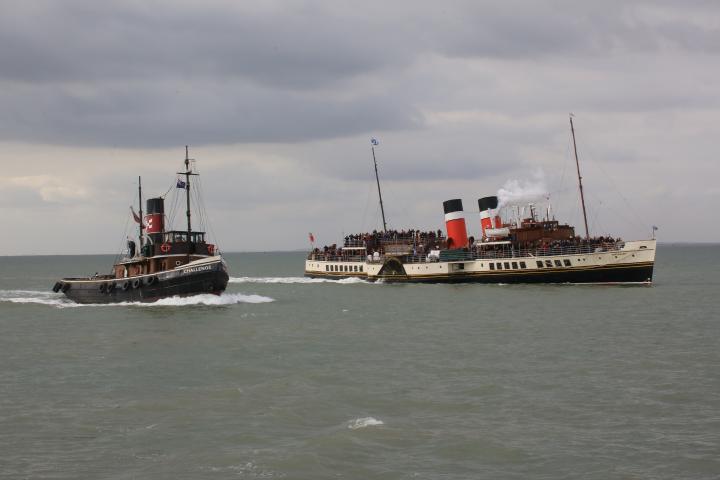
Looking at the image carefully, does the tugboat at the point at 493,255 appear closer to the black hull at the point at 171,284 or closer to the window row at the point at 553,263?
the window row at the point at 553,263

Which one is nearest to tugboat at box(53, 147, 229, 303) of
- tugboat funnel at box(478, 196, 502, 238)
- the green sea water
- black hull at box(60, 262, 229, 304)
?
black hull at box(60, 262, 229, 304)

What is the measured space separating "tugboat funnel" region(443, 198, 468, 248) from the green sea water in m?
32.9

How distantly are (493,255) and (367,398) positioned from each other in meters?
47.5

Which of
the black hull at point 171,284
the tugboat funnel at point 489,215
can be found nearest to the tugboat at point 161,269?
the black hull at point 171,284

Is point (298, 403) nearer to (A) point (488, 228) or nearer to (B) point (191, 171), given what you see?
(B) point (191, 171)

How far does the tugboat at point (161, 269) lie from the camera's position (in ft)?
158

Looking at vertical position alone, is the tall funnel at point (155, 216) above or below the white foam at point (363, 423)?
above

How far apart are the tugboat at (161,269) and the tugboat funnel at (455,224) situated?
94.2 feet

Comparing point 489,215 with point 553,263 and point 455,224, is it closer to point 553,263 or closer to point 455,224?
point 455,224

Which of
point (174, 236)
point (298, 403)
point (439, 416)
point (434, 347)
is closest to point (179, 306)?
point (174, 236)

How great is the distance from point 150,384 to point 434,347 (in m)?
12.2

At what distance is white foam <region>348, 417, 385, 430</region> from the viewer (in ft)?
54.3

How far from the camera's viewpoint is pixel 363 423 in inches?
661

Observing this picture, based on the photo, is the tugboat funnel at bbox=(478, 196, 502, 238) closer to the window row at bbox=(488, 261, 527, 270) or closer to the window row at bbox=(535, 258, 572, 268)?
the window row at bbox=(488, 261, 527, 270)
